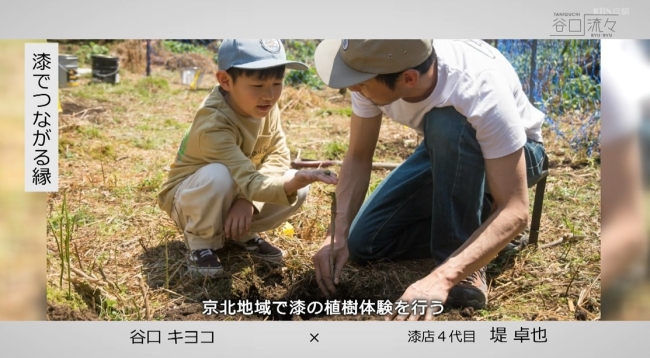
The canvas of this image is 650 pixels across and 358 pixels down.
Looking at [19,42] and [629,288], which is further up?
[19,42]

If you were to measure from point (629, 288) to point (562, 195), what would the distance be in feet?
2.85

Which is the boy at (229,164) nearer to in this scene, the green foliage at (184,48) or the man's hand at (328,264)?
the man's hand at (328,264)

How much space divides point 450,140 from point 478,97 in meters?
0.18

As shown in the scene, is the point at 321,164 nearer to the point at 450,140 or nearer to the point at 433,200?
the point at 433,200

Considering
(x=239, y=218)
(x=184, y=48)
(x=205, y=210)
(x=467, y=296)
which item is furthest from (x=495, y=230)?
(x=184, y=48)

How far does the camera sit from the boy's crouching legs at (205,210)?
3104mm

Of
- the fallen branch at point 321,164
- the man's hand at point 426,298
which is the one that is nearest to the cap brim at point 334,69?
the man's hand at point 426,298

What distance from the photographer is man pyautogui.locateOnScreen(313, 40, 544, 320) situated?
110 inches

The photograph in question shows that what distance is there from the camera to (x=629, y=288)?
119 inches

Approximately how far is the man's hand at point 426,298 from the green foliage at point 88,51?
Result: 338 centimetres

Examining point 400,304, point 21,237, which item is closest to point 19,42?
point 21,237

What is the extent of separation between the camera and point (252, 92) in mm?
3113
